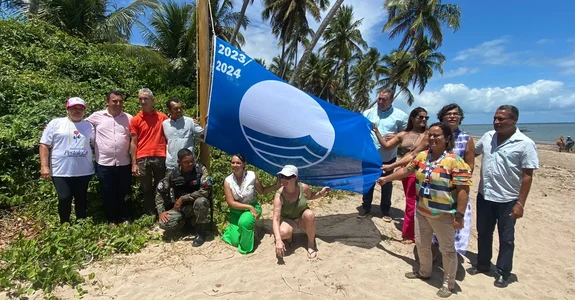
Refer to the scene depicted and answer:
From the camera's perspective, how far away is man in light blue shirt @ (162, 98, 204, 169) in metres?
4.30

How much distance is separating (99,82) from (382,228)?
318 inches

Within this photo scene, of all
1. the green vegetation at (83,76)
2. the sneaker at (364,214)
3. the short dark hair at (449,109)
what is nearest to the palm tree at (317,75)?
the green vegetation at (83,76)

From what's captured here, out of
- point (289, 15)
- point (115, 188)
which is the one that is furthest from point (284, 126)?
point (289, 15)

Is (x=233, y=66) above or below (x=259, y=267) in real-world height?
above

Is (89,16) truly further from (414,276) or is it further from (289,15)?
(414,276)

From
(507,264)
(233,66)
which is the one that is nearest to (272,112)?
(233,66)

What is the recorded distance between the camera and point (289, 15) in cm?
1955

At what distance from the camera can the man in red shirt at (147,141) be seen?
14.1 ft

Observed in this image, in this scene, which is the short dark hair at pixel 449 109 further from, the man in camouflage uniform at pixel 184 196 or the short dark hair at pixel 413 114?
the man in camouflage uniform at pixel 184 196

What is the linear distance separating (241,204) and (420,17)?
22.6 m

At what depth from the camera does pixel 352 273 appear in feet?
12.0

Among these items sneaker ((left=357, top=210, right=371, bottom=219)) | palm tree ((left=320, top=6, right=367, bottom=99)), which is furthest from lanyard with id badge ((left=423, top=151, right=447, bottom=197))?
palm tree ((left=320, top=6, right=367, bottom=99))

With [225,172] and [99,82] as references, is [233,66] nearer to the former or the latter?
[225,172]

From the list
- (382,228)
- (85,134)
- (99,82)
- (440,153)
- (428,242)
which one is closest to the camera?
(440,153)
